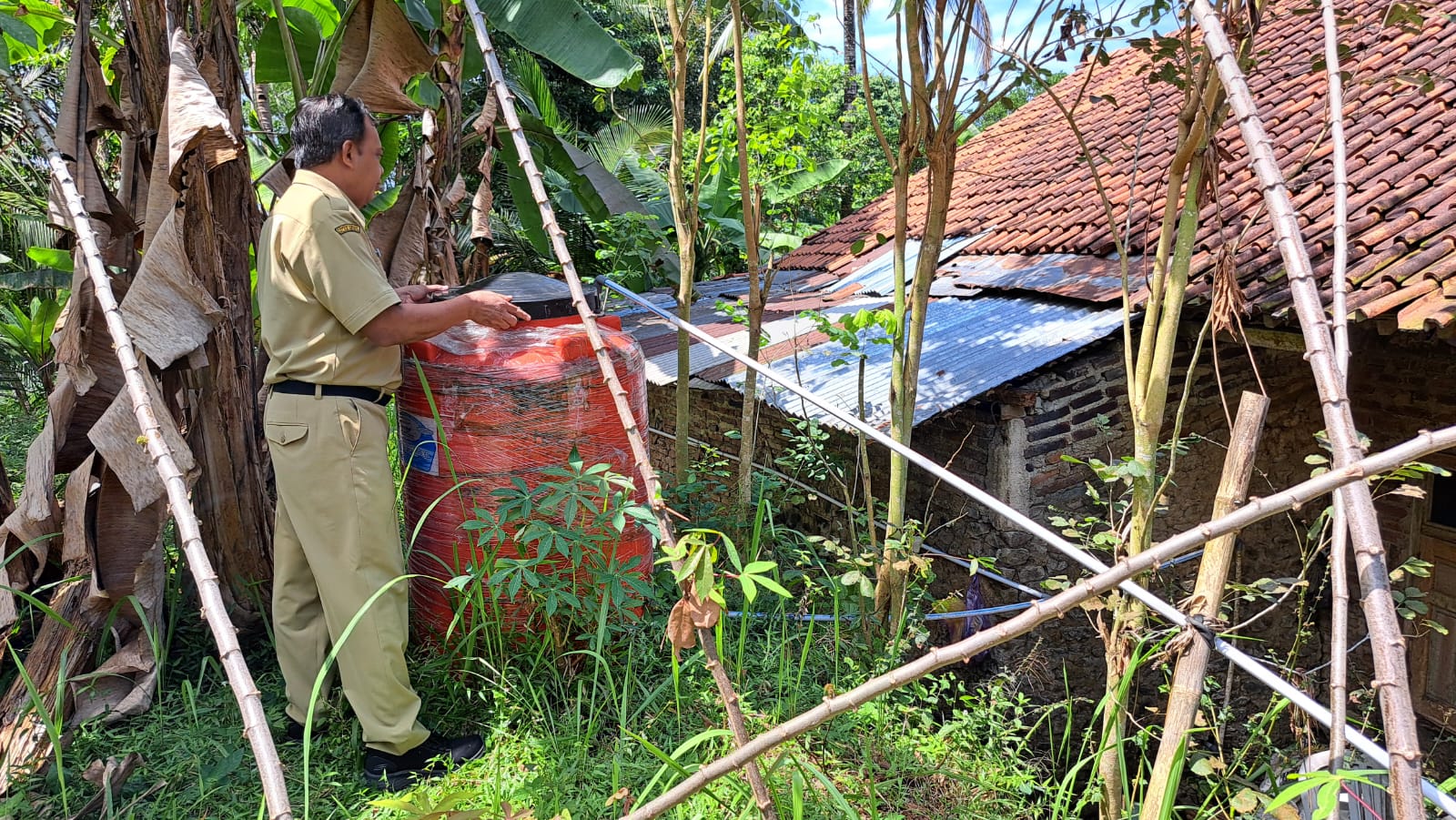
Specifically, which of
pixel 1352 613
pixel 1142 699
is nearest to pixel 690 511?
pixel 1142 699

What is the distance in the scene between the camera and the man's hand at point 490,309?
2406 millimetres

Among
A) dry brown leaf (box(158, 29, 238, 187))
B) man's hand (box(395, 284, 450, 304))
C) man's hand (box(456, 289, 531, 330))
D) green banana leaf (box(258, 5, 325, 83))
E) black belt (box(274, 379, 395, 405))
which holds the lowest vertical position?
black belt (box(274, 379, 395, 405))

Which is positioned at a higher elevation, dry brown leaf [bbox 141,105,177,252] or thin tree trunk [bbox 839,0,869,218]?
thin tree trunk [bbox 839,0,869,218]

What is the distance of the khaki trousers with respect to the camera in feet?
7.95

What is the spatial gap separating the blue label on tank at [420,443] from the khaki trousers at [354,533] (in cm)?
29

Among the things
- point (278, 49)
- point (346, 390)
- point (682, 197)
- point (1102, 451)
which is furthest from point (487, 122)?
point (1102, 451)

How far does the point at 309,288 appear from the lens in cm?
238

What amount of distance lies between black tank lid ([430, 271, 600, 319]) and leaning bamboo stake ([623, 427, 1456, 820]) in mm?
1837

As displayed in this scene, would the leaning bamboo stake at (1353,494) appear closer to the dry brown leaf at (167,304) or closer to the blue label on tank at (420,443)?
the blue label on tank at (420,443)

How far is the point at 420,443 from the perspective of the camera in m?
2.88

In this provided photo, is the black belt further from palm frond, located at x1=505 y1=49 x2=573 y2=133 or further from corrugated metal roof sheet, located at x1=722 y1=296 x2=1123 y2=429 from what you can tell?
palm frond, located at x1=505 y1=49 x2=573 y2=133

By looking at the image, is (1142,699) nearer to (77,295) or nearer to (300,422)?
(300,422)

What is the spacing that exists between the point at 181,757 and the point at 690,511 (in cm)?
187

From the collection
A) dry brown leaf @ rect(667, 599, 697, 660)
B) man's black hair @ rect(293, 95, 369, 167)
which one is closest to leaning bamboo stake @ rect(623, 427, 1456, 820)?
dry brown leaf @ rect(667, 599, 697, 660)
